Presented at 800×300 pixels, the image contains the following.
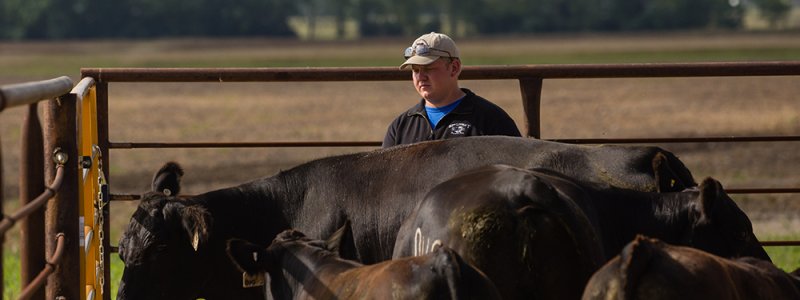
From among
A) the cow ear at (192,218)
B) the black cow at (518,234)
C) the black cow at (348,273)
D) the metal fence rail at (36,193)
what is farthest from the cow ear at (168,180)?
the black cow at (518,234)

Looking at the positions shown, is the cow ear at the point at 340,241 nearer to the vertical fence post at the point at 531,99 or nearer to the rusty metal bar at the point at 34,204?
the rusty metal bar at the point at 34,204

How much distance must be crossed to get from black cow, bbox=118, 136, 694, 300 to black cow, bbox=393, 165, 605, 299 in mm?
874

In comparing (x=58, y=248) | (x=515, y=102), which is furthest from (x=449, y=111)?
(x=515, y=102)

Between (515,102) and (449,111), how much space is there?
92.7 ft

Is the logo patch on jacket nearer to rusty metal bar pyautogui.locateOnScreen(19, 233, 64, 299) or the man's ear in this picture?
the man's ear

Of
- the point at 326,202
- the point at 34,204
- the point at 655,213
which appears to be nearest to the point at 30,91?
the point at 34,204

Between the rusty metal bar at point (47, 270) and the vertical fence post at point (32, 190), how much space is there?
0.17ft

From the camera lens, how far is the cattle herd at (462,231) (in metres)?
4.36

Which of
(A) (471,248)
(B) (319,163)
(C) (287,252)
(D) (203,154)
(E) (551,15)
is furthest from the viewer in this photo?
(E) (551,15)

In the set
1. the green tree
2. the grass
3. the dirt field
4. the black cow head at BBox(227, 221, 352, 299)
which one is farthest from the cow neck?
the green tree

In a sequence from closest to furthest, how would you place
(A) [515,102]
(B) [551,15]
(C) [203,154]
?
1. (C) [203,154]
2. (A) [515,102]
3. (B) [551,15]

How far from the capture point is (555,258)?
4949 millimetres

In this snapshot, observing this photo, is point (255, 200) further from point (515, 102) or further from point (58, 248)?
point (515, 102)

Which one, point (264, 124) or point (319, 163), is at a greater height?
point (319, 163)
